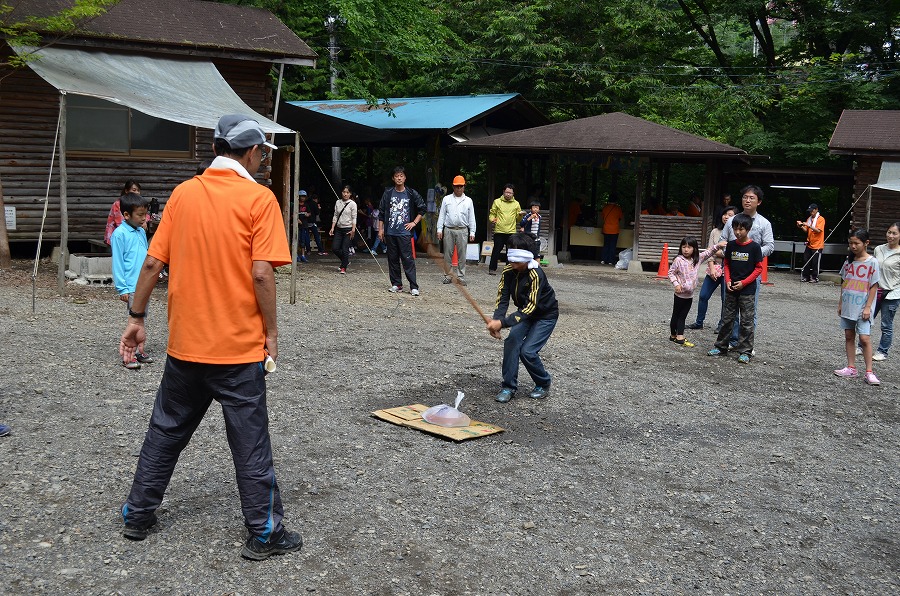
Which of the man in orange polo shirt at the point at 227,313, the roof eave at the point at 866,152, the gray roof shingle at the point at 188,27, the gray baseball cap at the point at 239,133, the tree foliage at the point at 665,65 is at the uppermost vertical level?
the tree foliage at the point at 665,65

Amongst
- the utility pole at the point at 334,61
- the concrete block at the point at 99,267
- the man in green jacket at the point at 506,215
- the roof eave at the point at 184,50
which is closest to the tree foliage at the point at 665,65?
the utility pole at the point at 334,61

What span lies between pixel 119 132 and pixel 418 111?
8854 mm

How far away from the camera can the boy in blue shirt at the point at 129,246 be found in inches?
304

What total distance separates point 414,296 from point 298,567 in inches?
355

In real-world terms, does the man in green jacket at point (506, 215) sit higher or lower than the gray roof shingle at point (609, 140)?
lower

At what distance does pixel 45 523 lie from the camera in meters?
4.28

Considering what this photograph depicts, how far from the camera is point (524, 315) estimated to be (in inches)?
279

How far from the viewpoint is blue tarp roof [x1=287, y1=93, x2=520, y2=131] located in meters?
20.0

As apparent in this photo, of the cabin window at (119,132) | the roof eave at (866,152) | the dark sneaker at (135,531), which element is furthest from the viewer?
the roof eave at (866,152)

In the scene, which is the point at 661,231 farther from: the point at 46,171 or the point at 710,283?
the point at 46,171

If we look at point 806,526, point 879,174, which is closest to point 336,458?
point 806,526

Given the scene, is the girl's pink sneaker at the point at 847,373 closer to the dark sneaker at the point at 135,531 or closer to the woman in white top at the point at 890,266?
the woman in white top at the point at 890,266

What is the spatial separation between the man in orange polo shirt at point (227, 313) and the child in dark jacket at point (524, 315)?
10.6 ft

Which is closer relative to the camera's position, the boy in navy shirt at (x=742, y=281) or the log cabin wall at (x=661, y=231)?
the boy in navy shirt at (x=742, y=281)
